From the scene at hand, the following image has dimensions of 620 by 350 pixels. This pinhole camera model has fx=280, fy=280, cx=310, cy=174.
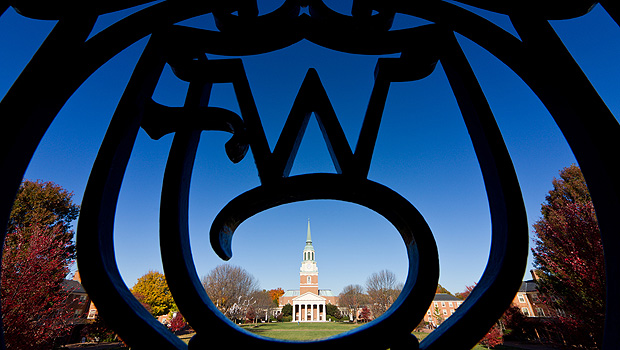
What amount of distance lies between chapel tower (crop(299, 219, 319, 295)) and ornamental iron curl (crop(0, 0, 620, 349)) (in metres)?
85.6

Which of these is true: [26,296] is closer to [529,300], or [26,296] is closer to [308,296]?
[529,300]

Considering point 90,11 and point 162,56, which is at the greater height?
point 90,11

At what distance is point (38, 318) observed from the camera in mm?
12516

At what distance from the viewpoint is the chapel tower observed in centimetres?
8169

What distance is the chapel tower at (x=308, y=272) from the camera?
81.7 metres

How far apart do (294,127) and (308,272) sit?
284ft

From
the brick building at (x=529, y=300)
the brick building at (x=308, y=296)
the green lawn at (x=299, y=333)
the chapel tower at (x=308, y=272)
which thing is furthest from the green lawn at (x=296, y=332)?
the chapel tower at (x=308, y=272)

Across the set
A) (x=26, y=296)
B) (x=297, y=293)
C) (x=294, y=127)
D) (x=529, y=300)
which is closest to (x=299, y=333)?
(x=26, y=296)

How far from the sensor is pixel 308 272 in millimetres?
83312

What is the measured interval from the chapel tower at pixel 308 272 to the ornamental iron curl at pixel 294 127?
85641 mm

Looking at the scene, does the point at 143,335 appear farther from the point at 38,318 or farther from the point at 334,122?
the point at 38,318

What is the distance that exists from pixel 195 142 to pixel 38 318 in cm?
1694

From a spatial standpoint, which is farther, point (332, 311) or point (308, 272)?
point (308, 272)

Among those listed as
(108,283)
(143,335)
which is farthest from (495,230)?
(108,283)
